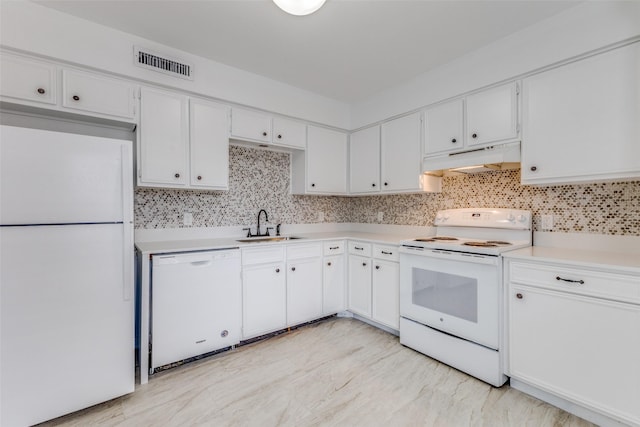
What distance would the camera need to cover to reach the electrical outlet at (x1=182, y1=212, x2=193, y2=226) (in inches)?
107

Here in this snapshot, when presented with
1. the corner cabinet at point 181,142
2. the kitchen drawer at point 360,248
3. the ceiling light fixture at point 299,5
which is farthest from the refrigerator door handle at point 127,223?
the kitchen drawer at point 360,248

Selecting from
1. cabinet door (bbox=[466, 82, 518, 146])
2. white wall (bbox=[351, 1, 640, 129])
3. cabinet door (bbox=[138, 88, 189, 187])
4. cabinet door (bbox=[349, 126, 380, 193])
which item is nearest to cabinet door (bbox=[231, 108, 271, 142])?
cabinet door (bbox=[138, 88, 189, 187])

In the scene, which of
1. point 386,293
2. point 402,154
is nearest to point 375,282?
point 386,293

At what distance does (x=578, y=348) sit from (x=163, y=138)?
319 centimetres

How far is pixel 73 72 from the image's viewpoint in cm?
197

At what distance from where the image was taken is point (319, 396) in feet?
6.21

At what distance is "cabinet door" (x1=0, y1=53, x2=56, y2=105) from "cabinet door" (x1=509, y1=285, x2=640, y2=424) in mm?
3382

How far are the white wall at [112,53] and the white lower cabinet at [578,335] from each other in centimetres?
257

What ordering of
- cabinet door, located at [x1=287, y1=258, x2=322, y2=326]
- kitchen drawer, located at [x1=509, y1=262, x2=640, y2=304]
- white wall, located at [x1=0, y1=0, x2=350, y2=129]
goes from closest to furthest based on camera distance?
kitchen drawer, located at [x1=509, y1=262, x2=640, y2=304], white wall, located at [x1=0, y1=0, x2=350, y2=129], cabinet door, located at [x1=287, y1=258, x2=322, y2=326]

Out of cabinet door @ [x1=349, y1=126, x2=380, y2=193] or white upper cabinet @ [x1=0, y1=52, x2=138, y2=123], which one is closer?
white upper cabinet @ [x1=0, y1=52, x2=138, y2=123]

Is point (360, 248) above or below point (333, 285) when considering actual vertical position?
above

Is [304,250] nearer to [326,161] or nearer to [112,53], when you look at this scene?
[326,161]

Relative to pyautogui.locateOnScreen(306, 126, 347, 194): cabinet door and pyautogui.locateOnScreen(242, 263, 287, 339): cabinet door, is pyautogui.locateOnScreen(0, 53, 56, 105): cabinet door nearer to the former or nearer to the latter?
pyautogui.locateOnScreen(242, 263, 287, 339): cabinet door

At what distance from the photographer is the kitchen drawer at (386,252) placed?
2684 millimetres
